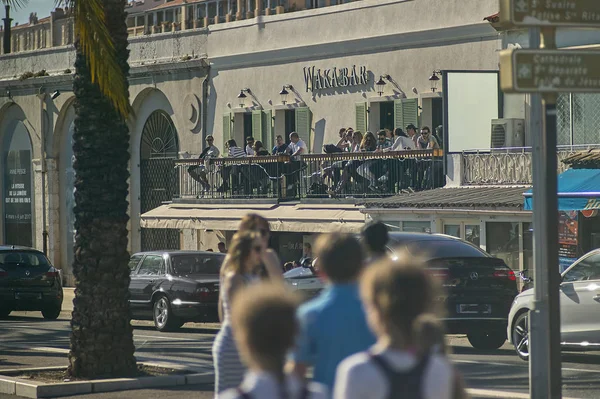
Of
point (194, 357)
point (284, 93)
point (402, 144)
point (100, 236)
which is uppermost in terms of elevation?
point (284, 93)

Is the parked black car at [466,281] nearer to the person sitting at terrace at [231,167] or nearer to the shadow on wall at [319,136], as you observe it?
the person sitting at terrace at [231,167]

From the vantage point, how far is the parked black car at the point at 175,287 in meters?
22.5

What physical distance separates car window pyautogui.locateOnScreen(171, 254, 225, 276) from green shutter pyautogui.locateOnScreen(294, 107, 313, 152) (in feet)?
36.1

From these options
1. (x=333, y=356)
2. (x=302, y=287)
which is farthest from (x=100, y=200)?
(x=333, y=356)

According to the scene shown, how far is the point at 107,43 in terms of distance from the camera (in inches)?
557

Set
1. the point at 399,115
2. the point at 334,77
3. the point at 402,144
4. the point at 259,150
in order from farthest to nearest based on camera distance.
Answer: the point at 334,77, the point at 259,150, the point at 399,115, the point at 402,144

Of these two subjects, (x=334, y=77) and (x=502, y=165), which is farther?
(x=334, y=77)

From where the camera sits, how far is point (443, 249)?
1775 cm

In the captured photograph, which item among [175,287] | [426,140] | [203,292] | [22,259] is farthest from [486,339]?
[22,259]

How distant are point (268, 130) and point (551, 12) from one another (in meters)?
26.7

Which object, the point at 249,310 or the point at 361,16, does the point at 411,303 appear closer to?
the point at 249,310

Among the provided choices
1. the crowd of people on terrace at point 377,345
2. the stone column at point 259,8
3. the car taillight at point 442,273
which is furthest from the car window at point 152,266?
the crowd of people on terrace at point 377,345

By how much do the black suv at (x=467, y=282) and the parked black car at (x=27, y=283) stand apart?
11.6 meters

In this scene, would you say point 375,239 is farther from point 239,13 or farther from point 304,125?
point 239,13
